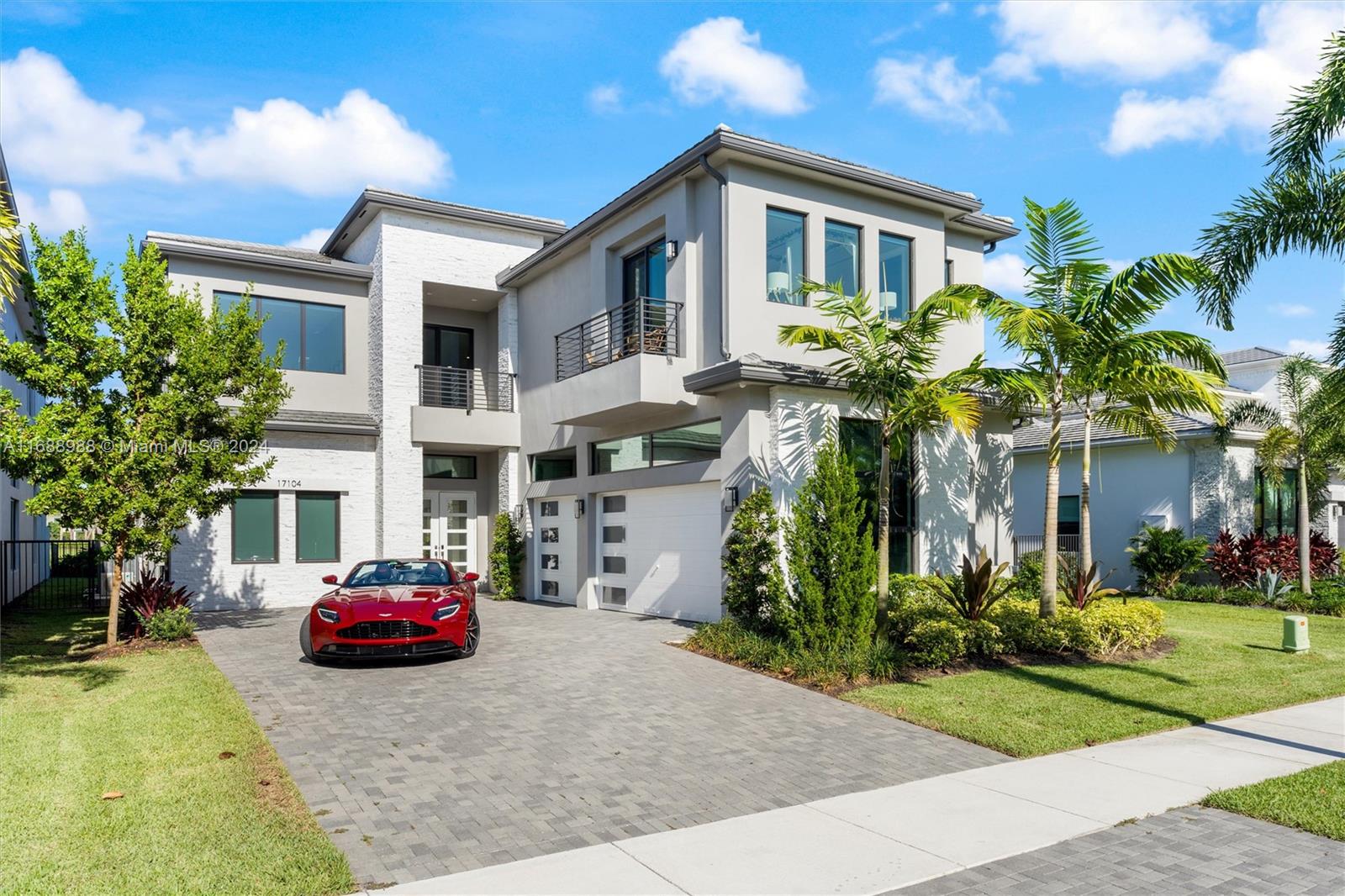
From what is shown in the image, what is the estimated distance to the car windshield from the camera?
1308 centimetres

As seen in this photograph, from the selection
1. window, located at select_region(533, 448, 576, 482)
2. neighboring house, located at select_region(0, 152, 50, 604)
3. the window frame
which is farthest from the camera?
window, located at select_region(533, 448, 576, 482)

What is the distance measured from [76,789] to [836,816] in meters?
5.62

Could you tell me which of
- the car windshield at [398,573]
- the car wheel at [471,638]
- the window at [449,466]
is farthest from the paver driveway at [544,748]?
the window at [449,466]

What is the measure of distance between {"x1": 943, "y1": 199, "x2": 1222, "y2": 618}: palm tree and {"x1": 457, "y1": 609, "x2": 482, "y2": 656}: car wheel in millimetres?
7974

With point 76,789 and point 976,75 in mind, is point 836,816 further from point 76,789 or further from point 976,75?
point 976,75

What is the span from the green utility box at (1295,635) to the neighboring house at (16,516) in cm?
2077

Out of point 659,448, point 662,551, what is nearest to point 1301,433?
point 659,448

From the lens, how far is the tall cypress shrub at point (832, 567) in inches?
457

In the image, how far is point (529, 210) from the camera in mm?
22016

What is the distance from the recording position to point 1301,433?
20.0 meters

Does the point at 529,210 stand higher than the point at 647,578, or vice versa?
the point at 529,210

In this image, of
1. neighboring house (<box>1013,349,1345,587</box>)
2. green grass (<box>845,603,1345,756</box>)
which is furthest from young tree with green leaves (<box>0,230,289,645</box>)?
neighboring house (<box>1013,349,1345,587</box>)

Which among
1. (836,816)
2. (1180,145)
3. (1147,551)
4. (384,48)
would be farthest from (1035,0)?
(1147,551)

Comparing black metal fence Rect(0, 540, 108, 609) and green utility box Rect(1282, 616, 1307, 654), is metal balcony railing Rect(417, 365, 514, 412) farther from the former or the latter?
green utility box Rect(1282, 616, 1307, 654)
